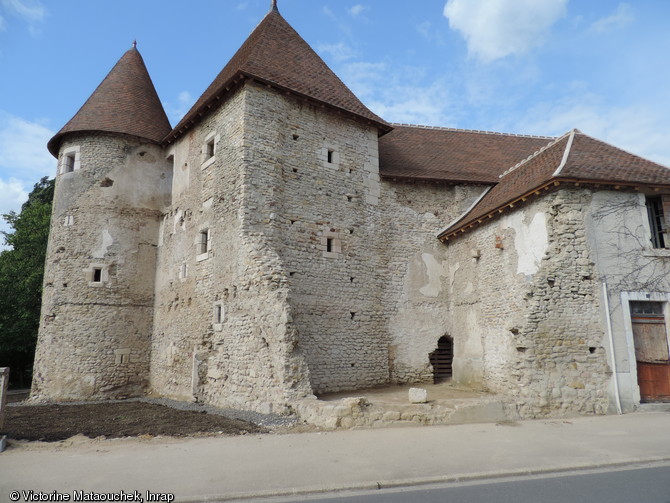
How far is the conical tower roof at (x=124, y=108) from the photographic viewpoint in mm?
15781

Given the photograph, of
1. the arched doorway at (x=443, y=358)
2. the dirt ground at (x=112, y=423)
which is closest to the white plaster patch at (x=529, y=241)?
the arched doorway at (x=443, y=358)

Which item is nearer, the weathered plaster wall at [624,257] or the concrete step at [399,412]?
the concrete step at [399,412]

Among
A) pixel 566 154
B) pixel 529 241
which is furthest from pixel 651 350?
pixel 566 154

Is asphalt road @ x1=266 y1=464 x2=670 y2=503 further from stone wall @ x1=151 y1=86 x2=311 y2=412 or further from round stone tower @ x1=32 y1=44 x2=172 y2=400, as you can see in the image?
round stone tower @ x1=32 y1=44 x2=172 y2=400

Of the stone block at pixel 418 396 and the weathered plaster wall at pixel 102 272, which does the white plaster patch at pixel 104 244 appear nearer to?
the weathered plaster wall at pixel 102 272

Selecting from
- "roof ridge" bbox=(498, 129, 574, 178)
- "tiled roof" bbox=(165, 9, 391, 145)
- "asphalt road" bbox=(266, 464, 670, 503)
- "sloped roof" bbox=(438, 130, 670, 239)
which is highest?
"tiled roof" bbox=(165, 9, 391, 145)

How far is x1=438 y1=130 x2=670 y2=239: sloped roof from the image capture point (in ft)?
33.9

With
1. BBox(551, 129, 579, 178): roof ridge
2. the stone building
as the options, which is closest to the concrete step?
the stone building

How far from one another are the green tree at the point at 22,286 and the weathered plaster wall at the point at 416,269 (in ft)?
54.0

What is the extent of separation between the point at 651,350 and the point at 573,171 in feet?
14.2

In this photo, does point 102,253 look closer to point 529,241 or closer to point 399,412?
point 399,412

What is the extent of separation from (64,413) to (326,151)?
9591 mm

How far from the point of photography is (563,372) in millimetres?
9789

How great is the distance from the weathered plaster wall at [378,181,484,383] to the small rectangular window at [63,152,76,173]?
10734 millimetres
